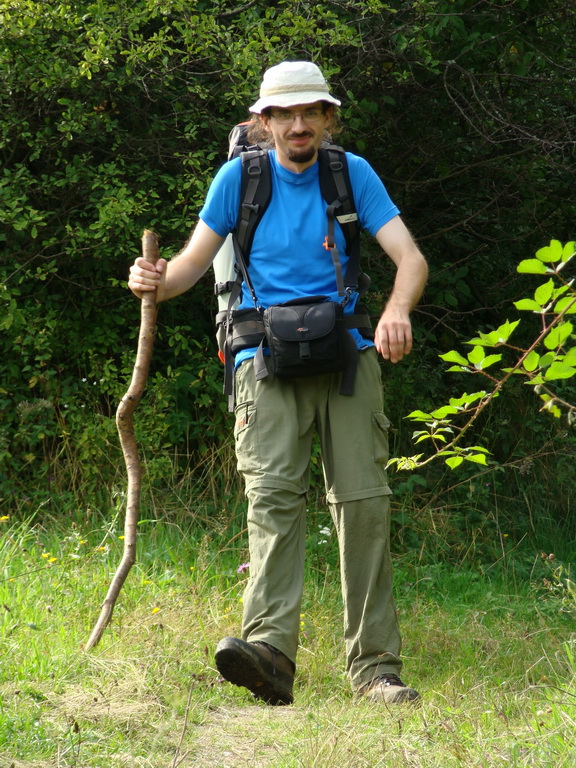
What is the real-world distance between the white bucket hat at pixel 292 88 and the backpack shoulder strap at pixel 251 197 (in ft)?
0.64

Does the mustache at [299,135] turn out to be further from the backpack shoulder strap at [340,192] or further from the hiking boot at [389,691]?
Result: the hiking boot at [389,691]

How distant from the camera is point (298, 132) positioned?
3.68 meters

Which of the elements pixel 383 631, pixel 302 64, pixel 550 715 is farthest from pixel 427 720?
pixel 302 64

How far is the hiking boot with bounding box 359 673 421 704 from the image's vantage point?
136 inches

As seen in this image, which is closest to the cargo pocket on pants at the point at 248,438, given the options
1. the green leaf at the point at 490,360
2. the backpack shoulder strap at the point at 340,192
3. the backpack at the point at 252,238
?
the backpack at the point at 252,238

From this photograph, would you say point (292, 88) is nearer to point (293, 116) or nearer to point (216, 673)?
point (293, 116)

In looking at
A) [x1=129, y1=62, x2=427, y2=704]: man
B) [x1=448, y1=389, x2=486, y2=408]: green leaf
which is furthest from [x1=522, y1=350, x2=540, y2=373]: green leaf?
[x1=129, y1=62, x2=427, y2=704]: man

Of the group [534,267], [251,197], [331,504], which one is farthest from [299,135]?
[534,267]

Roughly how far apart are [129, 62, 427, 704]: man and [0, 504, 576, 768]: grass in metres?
0.28

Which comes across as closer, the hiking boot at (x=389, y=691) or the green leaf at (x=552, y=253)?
the green leaf at (x=552, y=253)

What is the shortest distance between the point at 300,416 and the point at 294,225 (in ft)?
2.29

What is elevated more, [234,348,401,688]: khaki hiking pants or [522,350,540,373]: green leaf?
[522,350,540,373]: green leaf

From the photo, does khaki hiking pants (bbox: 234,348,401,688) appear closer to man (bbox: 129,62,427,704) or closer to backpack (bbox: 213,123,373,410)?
man (bbox: 129,62,427,704)

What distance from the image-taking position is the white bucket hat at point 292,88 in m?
3.67
